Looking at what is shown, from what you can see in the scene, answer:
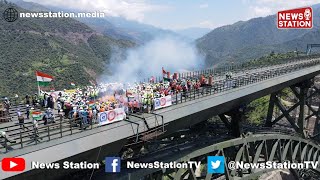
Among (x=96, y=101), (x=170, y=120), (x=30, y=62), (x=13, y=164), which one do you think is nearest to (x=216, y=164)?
(x=170, y=120)

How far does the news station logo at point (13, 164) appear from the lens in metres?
12.2

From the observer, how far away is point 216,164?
22516 millimetres

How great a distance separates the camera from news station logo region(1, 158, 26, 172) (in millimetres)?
12151

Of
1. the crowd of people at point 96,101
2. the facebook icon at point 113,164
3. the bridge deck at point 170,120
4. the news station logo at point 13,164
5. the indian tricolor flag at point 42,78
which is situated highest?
the indian tricolor flag at point 42,78

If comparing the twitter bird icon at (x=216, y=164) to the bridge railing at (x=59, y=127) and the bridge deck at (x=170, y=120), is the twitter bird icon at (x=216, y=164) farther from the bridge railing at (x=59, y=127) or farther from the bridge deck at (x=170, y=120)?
the bridge railing at (x=59, y=127)

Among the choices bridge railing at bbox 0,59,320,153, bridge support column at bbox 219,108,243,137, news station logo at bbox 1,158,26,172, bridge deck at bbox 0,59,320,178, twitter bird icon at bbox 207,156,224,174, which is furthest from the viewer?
bridge support column at bbox 219,108,243,137

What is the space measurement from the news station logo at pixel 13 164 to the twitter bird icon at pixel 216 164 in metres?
12.4

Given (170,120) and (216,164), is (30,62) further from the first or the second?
(170,120)

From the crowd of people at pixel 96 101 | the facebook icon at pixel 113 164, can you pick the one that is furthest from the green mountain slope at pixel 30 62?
the facebook icon at pixel 113 164

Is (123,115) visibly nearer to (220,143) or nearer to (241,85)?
(220,143)

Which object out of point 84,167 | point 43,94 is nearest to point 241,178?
point 84,167

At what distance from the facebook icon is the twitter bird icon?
6.83 metres

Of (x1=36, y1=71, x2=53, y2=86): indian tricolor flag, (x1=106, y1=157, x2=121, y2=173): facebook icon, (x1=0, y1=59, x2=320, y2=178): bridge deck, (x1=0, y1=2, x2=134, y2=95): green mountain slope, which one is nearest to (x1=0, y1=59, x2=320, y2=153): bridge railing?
(x1=0, y1=59, x2=320, y2=178): bridge deck

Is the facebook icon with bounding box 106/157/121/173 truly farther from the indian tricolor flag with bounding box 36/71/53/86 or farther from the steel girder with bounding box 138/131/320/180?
the indian tricolor flag with bounding box 36/71/53/86
